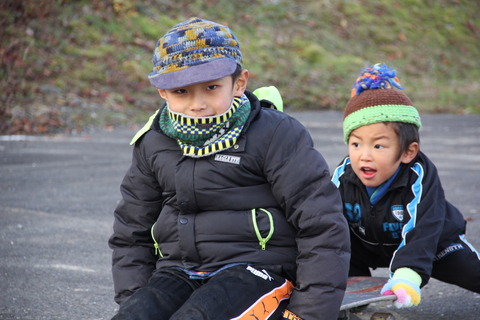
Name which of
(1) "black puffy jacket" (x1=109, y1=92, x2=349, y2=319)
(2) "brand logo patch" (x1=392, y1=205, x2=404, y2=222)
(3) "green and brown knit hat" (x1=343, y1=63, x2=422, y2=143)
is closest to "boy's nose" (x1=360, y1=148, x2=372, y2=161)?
(3) "green and brown knit hat" (x1=343, y1=63, x2=422, y2=143)

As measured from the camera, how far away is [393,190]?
11.3 ft

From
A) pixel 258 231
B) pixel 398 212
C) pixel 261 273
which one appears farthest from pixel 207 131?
pixel 398 212

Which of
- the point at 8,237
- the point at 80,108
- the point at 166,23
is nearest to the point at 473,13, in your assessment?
the point at 166,23

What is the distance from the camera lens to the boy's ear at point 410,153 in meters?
3.45

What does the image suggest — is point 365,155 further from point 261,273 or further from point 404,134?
point 261,273

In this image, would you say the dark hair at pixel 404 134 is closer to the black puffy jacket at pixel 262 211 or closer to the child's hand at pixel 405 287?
the child's hand at pixel 405 287

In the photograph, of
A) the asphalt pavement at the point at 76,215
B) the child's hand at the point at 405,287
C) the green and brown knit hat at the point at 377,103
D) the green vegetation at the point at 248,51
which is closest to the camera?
the child's hand at the point at 405,287

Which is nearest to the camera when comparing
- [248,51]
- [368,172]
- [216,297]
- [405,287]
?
[216,297]

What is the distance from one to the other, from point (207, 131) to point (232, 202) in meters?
0.28

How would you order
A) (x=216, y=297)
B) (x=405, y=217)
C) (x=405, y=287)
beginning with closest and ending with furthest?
(x=216, y=297) → (x=405, y=287) → (x=405, y=217)

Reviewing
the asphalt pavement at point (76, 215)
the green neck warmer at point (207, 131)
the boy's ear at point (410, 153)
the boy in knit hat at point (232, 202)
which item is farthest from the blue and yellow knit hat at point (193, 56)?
the asphalt pavement at point (76, 215)

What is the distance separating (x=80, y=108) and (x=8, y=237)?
6.74 m

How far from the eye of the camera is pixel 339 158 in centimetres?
842

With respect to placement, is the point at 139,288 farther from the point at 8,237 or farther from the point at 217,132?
the point at 8,237
